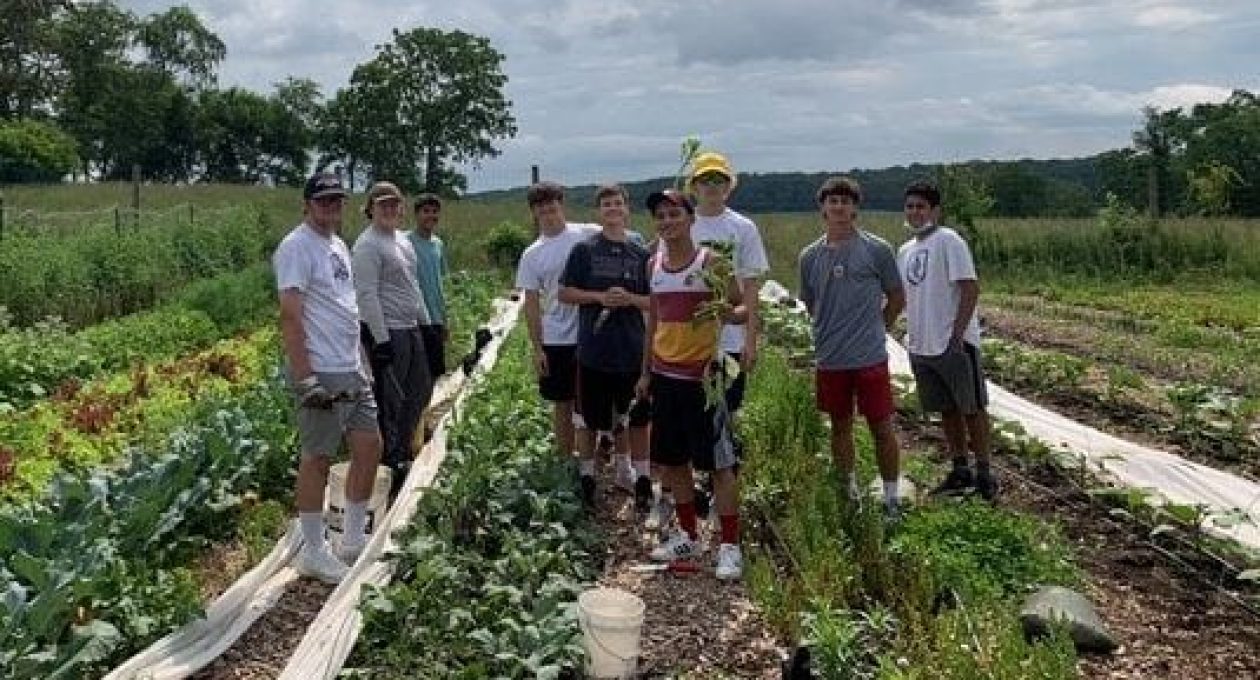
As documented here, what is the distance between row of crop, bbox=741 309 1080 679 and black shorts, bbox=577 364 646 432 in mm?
703

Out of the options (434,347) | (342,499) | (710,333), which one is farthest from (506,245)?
(710,333)

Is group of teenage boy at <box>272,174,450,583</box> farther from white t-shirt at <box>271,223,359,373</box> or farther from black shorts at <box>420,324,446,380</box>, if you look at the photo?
black shorts at <box>420,324,446,380</box>

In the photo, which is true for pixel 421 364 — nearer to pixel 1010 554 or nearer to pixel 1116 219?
pixel 1010 554

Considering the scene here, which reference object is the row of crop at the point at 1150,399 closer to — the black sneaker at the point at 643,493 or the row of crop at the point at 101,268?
the black sneaker at the point at 643,493

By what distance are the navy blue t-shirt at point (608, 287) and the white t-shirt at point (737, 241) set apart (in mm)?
351

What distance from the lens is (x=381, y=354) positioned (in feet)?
19.9

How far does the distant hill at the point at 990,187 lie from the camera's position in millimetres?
13619

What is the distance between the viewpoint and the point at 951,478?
19.9ft

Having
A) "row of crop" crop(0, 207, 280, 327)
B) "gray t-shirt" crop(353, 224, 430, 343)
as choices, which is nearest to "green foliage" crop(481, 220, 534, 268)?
"row of crop" crop(0, 207, 280, 327)

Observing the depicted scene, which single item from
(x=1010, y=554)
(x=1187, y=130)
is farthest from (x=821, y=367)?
(x=1187, y=130)

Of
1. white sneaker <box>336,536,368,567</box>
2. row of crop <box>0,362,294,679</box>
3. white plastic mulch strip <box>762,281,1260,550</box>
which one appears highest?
row of crop <box>0,362,294,679</box>

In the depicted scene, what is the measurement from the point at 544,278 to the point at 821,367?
1.49 meters

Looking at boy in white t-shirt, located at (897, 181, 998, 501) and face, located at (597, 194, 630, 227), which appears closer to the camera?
face, located at (597, 194, 630, 227)

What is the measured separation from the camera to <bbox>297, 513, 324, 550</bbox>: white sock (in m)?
5.08
